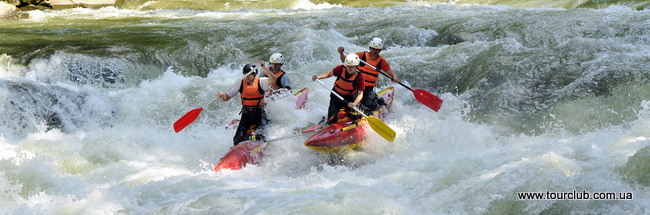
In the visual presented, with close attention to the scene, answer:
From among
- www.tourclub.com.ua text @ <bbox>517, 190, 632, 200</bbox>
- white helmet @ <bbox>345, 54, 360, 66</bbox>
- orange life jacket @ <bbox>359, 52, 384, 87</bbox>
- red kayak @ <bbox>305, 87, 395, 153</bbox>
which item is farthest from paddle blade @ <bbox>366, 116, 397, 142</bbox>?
www.tourclub.com.ua text @ <bbox>517, 190, 632, 200</bbox>

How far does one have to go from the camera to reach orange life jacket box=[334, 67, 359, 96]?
23.7 feet

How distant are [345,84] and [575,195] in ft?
10.3

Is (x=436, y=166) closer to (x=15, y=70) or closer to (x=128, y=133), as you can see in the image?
(x=128, y=133)

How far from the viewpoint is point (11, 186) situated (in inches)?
236

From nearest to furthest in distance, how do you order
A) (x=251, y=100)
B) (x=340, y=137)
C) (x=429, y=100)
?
(x=340, y=137)
(x=251, y=100)
(x=429, y=100)

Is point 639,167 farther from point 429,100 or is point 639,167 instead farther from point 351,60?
point 429,100

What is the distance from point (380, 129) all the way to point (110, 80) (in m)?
4.98

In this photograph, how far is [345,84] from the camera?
7.29m

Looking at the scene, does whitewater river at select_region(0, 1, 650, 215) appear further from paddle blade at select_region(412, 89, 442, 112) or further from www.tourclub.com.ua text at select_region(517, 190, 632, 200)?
paddle blade at select_region(412, 89, 442, 112)

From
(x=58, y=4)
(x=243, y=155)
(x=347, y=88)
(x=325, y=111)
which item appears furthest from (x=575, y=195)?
(x=58, y=4)

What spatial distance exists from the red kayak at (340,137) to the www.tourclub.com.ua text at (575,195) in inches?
93.2

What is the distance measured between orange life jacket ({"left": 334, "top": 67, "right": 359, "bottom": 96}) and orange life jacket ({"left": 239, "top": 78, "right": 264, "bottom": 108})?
0.91 meters

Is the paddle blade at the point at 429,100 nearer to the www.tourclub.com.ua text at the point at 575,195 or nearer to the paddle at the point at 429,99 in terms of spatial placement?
the paddle at the point at 429,99

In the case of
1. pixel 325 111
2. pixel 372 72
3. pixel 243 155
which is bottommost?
pixel 325 111
